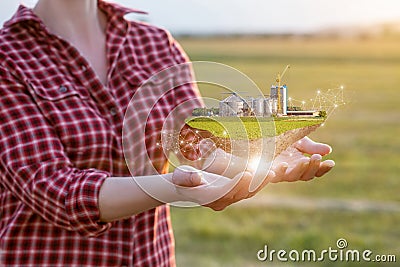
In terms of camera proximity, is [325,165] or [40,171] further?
[40,171]

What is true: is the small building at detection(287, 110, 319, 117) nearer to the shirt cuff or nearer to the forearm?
the forearm

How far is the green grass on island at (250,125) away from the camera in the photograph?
89 centimetres

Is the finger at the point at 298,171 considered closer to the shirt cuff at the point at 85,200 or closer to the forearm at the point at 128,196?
the forearm at the point at 128,196

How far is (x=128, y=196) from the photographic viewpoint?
1113mm

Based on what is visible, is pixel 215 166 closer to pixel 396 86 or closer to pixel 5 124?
pixel 5 124

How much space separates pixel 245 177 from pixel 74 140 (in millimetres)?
402

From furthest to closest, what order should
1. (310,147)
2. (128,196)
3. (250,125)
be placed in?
1. (128,196)
2. (310,147)
3. (250,125)

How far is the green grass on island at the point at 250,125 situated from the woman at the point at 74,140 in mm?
188

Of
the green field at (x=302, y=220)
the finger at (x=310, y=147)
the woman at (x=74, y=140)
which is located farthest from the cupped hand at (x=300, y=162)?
the green field at (x=302, y=220)

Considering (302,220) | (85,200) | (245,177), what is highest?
(245,177)

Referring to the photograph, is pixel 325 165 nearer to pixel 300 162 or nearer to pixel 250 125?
pixel 300 162

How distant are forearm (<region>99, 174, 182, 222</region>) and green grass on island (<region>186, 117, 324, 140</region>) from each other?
0.18 meters

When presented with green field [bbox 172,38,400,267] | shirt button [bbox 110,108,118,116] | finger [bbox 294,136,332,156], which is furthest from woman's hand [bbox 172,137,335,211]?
green field [bbox 172,38,400,267]

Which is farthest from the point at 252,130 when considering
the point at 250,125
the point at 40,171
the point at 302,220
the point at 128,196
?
the point at 302,220
